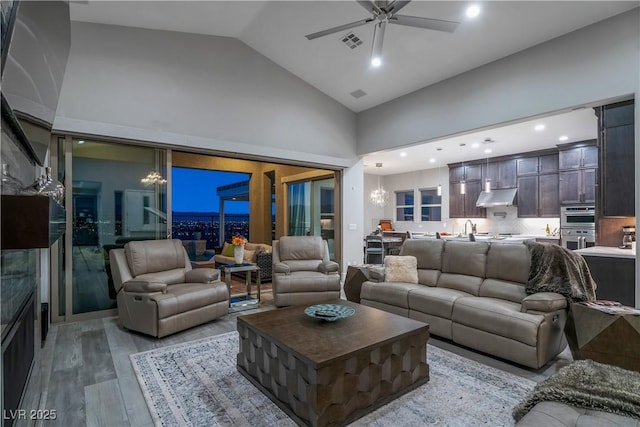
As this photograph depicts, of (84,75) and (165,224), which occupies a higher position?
(84,75)

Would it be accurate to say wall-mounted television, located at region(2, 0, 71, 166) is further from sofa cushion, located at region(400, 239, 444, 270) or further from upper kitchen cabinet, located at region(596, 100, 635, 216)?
upper kitchen cabinet, located at region(596, 100, 635, 216)

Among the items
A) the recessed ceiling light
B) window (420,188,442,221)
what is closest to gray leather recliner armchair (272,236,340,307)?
the recessed ceiling light

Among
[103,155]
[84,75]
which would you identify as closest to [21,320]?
[103,155]

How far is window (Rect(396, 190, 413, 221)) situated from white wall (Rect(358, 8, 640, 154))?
201 inches

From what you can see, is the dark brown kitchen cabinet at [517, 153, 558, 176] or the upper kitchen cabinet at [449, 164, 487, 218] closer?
the dark brown kitchen cabinet at [517, 153, 558, 176]

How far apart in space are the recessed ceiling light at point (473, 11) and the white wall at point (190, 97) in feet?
10.1

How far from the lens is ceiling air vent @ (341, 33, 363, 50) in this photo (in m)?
4.53

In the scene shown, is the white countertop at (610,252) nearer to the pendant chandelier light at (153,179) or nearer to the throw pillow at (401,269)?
the throw pillow at (401,269)

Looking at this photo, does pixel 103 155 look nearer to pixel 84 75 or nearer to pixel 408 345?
pixel 84 75

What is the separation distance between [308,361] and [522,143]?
7125 mm

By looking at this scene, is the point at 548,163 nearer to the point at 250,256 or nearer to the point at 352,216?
the point at 352,216

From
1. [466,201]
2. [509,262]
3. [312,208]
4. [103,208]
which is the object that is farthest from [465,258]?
[466,201]

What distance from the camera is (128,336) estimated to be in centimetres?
349

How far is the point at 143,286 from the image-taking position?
3.47 meters
